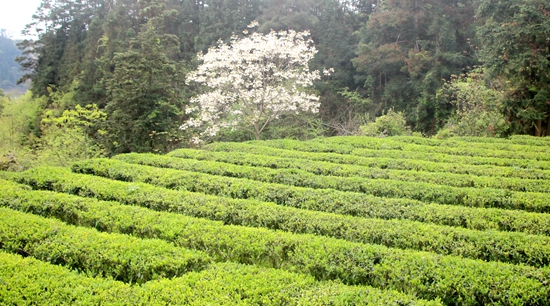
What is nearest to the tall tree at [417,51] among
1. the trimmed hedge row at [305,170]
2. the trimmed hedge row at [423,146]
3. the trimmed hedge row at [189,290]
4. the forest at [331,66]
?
the forest at [331,66]

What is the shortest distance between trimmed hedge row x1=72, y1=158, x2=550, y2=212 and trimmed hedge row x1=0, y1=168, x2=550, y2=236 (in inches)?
13.3

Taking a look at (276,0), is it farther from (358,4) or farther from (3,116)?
(3,116)

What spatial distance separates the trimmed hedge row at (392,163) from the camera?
9067mm

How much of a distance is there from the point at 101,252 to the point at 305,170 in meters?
5.91

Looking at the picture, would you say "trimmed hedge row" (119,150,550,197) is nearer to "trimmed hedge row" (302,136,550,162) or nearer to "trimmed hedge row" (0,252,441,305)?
"trimmed hedge row" (302,136,550,162)

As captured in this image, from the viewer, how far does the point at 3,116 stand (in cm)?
3306

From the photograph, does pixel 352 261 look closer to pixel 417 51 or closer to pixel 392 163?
pixel 392 163

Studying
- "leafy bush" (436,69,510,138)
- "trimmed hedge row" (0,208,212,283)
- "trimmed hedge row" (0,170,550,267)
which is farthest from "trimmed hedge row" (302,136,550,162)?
"trimmed hedge row" (0,208,212,283)

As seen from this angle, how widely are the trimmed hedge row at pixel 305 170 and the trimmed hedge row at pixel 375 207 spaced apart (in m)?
2.03

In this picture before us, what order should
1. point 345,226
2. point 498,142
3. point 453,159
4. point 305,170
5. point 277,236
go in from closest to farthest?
point 277,236 → point 345,226 → point 305,170 → point 453,159 → point 498,142

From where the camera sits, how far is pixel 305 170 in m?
9.58

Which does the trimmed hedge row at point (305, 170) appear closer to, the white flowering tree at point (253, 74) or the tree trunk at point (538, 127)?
the white flowering tree at point (253, 74)

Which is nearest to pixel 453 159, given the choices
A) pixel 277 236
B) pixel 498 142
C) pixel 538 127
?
pixel 498 142

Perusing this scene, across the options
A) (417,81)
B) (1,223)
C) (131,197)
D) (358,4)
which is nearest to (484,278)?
(131,197)
